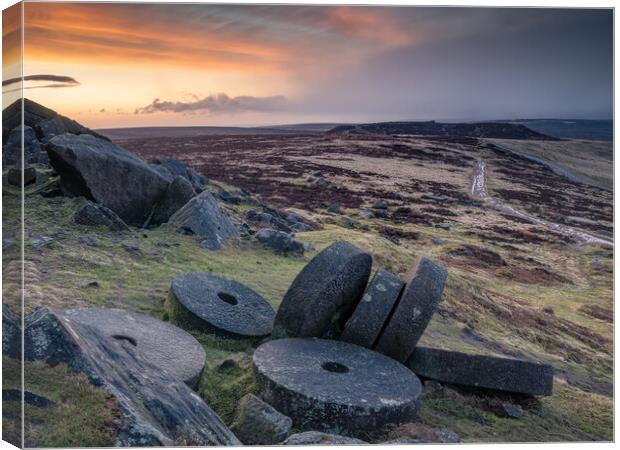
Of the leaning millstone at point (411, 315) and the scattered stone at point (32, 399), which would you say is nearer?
the scattered stone at point (32, 399)

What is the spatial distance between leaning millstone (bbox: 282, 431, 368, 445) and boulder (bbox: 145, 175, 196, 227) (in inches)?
402

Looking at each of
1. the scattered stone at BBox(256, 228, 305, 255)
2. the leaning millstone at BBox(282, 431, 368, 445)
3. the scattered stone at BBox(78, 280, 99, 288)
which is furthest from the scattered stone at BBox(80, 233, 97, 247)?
the leaning millstone at BBox(282, 431, 368, 445)

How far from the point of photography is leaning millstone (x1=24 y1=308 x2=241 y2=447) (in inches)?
184

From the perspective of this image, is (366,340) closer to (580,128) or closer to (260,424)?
(260,424)

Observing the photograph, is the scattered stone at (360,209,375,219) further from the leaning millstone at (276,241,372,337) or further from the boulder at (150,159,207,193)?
the leaning millstone at (276,241,372,337)

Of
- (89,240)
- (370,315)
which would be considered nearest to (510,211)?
(89,240)

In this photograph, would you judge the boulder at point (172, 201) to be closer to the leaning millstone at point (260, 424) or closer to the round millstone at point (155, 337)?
the round millstone at point (155, 337)

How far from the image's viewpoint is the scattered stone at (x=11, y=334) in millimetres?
5285

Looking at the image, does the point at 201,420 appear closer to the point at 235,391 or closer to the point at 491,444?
the point at 235,391

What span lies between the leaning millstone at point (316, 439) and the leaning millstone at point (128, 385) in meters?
0.78

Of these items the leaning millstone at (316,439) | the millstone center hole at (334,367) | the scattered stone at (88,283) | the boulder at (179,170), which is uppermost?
the boulder at (179,170)

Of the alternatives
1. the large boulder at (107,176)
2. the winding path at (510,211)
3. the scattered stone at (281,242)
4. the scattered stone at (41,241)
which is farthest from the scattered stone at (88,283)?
the winding path at (510,211)

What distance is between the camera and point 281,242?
15.7m

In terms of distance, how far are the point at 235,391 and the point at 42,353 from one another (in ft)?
10.1
